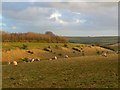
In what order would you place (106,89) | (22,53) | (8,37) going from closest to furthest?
(106,89)
(22,53)
(8,37)

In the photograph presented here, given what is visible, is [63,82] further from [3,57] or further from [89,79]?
[3,57]

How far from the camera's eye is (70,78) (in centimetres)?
2023

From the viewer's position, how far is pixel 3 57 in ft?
148

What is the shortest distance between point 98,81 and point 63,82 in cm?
188

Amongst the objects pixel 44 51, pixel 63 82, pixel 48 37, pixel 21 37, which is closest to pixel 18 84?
pixel 63 82

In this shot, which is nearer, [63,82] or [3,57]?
[63,82]

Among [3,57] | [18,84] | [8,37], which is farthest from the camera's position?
[8,37]

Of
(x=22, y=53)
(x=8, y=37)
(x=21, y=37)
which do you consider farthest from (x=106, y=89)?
(x=21, y=37)

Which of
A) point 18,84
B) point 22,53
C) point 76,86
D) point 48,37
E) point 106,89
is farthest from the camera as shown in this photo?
point 48,37

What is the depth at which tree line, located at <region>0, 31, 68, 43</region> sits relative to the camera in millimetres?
64688

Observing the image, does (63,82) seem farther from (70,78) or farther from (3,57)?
(3,57)

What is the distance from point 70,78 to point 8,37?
45405mm

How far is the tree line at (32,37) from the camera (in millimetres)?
64688

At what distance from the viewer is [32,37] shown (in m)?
71.6
